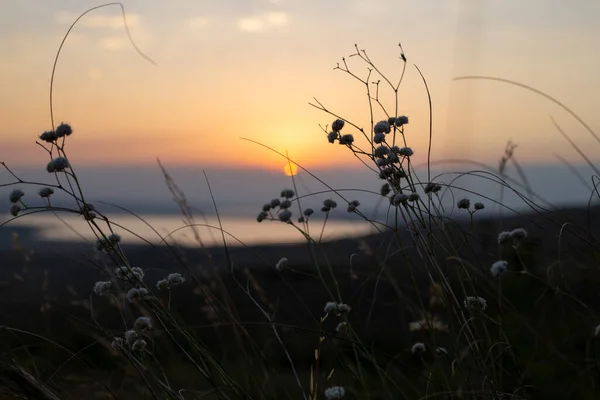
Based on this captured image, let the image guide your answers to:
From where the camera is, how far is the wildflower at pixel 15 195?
2.30 meters

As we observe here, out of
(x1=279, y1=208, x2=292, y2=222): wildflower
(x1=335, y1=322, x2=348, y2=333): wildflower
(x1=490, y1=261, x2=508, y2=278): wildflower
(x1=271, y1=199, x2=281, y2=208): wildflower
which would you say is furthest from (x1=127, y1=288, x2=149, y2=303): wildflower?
(x1=490, y1=261, x2=508, y2=278): wildflower

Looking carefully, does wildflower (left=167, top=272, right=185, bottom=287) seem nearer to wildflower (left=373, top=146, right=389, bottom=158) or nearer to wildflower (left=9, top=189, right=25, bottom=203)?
wildflower (left=9, top=189, right=25, bottom=203)

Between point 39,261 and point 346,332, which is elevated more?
point 346,332

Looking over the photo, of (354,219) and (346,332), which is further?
(354,219)

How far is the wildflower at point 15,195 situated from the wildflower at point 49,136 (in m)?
0.19

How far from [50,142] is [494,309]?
1997 mm

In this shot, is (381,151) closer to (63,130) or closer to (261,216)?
(261,216)

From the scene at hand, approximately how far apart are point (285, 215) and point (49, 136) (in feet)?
3.03

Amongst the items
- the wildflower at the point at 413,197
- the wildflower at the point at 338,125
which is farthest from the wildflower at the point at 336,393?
the wildflower at the point at 338,125

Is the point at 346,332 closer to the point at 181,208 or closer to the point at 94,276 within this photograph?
the point at 181,208

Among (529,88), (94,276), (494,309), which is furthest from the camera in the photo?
(94,276)

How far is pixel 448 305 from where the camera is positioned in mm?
2189

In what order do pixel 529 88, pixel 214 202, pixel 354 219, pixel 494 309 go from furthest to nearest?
pixel 494 309 → pixel 354 219 → pixel 214 202 → pixel 529 88

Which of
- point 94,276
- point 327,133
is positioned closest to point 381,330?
point 327,133
